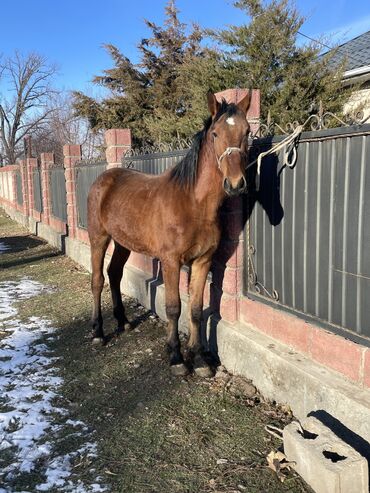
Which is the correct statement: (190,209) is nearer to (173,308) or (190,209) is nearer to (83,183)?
(173,308)

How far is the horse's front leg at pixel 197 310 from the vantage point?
13.2 feet

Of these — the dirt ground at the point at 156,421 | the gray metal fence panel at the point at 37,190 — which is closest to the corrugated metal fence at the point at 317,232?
the dirt ground at the point at 156,421

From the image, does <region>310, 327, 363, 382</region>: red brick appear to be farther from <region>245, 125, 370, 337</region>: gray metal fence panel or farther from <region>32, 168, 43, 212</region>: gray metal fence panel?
<region>32, 168, 43, 212</region>: gray metal fence panel

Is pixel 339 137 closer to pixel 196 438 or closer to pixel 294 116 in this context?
pixel 196 438

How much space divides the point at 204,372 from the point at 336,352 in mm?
1387

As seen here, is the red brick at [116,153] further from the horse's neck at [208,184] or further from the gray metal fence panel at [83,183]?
the horse's neck at [208,184]

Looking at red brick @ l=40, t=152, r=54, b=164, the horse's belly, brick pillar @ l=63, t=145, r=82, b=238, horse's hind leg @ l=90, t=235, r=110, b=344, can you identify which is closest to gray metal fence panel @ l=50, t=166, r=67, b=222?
red brick @ l=40, t=152, r=54, b=164

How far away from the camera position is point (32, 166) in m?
16.3

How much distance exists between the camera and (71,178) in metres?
9.92

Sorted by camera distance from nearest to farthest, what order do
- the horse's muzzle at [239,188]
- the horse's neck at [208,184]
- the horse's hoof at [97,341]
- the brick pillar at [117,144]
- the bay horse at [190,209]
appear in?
the horse's muzzle at [239,188] < the bay horse at [190,209] < the horse's neck at [208,184] < the horse's hoof at [97,341] < the brick pillar at [117,144]

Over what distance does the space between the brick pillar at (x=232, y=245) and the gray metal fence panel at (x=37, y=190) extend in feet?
37.3

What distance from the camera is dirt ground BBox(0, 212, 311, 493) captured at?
2670mm

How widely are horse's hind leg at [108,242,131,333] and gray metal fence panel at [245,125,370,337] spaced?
2093 millimetres

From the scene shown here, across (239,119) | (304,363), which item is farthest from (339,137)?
(304,363)
